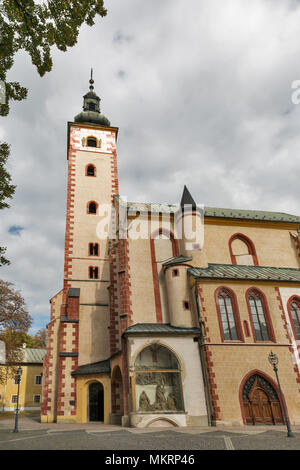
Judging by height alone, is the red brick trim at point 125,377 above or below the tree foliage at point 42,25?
below

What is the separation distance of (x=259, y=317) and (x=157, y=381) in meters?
7.49

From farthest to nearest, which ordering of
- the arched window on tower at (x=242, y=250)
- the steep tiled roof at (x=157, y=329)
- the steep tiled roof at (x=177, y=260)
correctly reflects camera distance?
the arched window on tower at (x=242, y=250), the steep tiled roof at (x=177, y=260), the steep tiled roof at (x=157, y=329)

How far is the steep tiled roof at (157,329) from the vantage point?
1879 cm

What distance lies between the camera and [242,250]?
86.8 feet

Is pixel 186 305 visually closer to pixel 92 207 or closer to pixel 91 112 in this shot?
pixel 92 207

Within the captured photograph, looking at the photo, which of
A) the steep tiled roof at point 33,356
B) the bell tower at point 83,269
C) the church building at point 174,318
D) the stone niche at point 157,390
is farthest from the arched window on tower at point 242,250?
the steep tiled roof at point 33,356

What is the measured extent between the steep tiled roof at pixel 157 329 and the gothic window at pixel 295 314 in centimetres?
646

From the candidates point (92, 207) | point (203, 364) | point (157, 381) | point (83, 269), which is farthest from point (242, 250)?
point (92, 207)

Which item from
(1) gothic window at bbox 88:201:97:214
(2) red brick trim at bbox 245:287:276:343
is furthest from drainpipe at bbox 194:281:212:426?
(1) gothic window at bbox 88:201:97:214

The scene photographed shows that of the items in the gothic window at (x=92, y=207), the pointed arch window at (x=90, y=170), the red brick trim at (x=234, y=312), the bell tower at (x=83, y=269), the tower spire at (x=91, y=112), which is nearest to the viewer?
the red brick trim at (x=234, y=312)

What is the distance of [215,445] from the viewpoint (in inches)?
413

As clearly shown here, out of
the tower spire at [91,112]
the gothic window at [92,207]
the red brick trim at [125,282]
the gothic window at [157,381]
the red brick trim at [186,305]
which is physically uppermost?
the tower spire at [91,112]

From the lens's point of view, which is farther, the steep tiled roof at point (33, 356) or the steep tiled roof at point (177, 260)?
the steep tiled roof at point (33, 356)

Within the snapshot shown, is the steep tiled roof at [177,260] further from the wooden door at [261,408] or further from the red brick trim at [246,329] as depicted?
the wooden door at [261,408]
